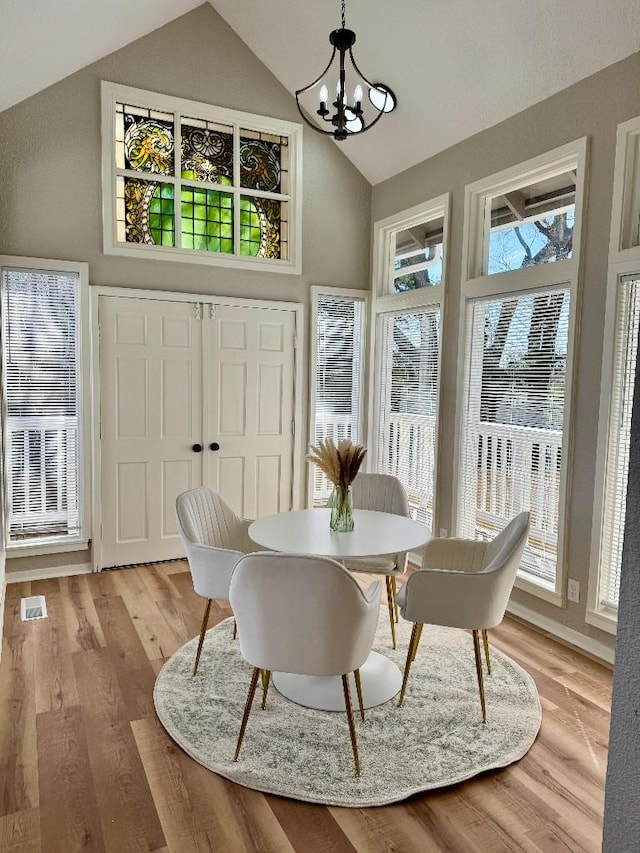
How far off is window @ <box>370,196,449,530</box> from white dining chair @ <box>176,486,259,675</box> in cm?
184

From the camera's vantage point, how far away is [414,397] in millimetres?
4695

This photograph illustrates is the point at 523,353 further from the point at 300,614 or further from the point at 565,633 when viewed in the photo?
the point at 300,614

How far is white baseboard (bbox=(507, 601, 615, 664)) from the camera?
3.12 meters

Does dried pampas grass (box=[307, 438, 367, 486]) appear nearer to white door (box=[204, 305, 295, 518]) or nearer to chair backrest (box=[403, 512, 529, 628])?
chair backrest (box=[403, 512, 529, 628])

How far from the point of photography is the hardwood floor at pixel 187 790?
6.02 ft

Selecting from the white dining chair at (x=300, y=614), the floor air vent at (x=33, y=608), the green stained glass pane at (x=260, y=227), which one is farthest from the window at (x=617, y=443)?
the floor air vent at (x=33, y=608)

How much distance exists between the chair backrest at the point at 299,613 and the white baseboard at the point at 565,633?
5.67 ft

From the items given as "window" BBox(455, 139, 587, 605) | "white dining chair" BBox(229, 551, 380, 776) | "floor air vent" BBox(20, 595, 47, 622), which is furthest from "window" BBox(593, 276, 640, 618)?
"floor air vent" BBox(20, 595, 47, 622)

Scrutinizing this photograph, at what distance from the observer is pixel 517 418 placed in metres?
3.70

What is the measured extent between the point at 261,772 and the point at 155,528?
105 inches

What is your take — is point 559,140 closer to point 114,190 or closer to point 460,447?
point 460,447

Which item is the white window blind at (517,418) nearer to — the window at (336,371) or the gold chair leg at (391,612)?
the gold chair leg at (391,612)

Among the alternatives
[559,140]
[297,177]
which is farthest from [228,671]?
[297,177]

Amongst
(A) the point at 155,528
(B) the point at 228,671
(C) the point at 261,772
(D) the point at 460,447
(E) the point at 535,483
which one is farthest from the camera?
(A) the point at 155,528
